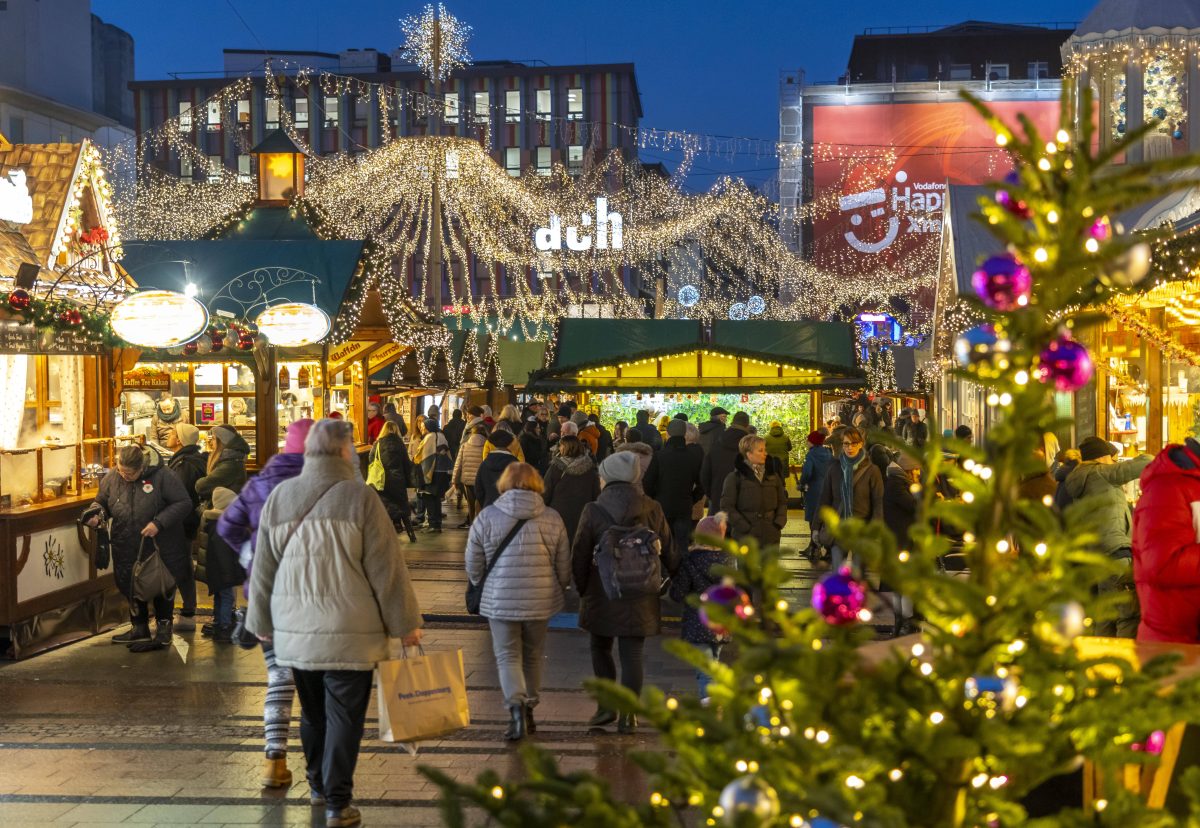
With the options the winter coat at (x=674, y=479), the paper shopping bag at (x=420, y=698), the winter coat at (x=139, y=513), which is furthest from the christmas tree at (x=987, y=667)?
the winter coat at (x=674, y=479)

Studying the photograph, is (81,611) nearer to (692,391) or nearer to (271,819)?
(271,819)

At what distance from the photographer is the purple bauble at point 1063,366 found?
2.53 metres

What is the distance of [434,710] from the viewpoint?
6.39 metres

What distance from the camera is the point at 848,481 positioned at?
1318 centimetres

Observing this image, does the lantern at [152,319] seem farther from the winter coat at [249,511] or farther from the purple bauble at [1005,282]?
the purple bauble at [1005,282]

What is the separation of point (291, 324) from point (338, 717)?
10.6m

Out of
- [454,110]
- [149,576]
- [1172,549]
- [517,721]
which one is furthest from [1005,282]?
[454,110]

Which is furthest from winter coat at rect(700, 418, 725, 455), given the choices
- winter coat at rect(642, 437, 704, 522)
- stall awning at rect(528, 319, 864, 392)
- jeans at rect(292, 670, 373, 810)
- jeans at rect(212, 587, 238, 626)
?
jeans at rect(292, 670, 373, 810)

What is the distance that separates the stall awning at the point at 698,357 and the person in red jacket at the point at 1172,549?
62.7 ft

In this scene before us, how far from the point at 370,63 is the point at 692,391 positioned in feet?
214

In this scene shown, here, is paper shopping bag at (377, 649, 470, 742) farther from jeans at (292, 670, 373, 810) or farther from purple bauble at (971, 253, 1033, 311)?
purple bauble at (971, 253, 1033, 311)

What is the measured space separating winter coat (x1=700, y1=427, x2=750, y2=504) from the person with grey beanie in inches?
271

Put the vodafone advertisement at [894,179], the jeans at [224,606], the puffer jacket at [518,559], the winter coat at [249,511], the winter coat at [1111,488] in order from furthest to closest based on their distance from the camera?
the vodafone advertisement at [894,179] → the jeans at [224,606] → the winter coat at [1111,488] → the puffer jacket at [518,559] → the winter coat at [249,511]

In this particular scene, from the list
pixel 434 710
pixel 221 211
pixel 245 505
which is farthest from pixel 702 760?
pixel 221 211
